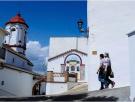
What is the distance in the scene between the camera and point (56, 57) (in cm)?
3950

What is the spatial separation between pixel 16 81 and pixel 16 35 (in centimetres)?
2030

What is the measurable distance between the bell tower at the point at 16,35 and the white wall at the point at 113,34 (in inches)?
1476

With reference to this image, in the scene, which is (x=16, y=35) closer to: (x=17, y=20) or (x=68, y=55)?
(x=17, y=20)

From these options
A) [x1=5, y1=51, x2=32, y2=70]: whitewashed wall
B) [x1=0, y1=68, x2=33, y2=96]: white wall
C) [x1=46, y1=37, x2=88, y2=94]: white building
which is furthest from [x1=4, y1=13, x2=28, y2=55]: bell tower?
[x1=0, y1=68, x2=33, y2=96]: white wall

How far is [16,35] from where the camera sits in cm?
5438

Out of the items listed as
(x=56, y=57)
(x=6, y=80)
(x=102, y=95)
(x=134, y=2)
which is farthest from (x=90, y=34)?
(x=56, y=57)

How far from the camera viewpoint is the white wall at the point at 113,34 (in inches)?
675

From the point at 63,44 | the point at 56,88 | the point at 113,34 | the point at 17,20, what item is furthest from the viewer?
the point at 17,20

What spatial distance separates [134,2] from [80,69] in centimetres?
2266

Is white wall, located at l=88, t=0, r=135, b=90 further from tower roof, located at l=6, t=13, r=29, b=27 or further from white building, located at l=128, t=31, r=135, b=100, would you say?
tower roof, located at l=6, t=13, r=29, b=27

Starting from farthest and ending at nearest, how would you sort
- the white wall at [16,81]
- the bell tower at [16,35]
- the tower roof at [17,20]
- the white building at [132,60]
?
1. the tower roof at [17,20]
2. the bell tower at [16,35]
3. the white wall at [16,81]
4. the white building at [132,60]

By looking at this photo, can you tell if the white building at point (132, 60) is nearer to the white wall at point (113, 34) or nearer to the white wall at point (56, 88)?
the white wall at point (113, 34)

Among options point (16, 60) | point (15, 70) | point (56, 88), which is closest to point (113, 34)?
point (56, 88)

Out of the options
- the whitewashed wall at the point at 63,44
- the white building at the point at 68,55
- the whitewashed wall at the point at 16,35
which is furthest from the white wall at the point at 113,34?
the whitewashed wall at the point at 16,35
